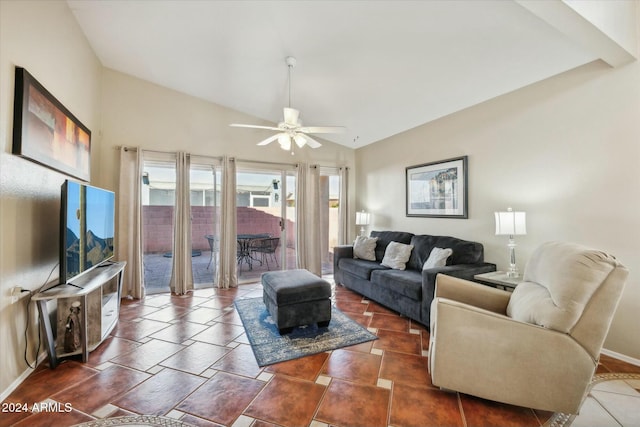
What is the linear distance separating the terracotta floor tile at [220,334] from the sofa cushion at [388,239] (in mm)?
2340

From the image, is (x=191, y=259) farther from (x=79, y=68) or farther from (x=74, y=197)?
(x=79, y=68)

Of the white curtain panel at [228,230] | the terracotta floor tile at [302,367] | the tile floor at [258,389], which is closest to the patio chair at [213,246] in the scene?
the white curtain panel at [228,230]

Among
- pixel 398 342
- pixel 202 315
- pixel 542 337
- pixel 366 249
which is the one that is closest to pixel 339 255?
pixel 366 249

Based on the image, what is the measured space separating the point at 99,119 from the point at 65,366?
317cm

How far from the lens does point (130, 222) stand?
3.96m

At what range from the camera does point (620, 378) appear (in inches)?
80.4

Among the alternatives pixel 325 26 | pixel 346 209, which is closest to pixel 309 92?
pixel 325 26

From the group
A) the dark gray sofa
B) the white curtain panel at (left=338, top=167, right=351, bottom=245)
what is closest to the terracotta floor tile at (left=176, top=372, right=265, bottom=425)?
the dark gray sofa

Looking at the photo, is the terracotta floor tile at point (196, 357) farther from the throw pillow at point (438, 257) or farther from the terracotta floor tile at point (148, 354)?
the throw pillow at point (438, 257)

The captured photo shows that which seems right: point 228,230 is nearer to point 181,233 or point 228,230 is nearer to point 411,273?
point 181,233

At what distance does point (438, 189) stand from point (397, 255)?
1.10m

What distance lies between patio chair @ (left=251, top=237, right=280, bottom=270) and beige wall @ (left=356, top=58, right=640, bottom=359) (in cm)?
277

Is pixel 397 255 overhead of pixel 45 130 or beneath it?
beneath

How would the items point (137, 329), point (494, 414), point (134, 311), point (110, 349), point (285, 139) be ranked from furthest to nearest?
point (134, 311), point (285, 139), point (137, 329), point (110, 349), point (494, 414)
